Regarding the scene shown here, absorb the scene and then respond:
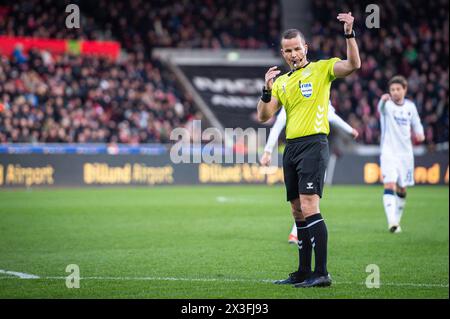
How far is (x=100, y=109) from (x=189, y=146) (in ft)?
11.5

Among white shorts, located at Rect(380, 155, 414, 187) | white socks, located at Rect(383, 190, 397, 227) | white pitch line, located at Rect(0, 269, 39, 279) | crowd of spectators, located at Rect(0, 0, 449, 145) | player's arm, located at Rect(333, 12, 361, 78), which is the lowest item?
white pitch line, located at Rect(0, 269, 39, 279)

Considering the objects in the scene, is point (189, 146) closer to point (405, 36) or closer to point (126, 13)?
point (126, 13)

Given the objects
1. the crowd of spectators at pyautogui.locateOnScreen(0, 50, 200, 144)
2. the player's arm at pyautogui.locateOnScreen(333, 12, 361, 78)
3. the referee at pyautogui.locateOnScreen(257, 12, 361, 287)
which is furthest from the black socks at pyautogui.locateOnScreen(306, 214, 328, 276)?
the crowd of spectators at pyautogui.locateOnScreen(0, 50, 200, 144)

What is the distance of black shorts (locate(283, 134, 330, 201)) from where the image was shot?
24.9 feet

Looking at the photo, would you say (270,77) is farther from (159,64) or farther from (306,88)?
(159,64)

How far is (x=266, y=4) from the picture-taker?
3894 cm

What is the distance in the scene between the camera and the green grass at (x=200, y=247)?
7.78 meters

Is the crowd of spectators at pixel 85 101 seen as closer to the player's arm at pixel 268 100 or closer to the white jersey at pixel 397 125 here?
the white jersey at pixel 397 125

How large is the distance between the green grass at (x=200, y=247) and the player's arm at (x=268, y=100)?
5.46ft

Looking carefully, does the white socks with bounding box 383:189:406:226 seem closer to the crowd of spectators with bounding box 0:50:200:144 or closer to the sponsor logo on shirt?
the sponsor logo on shirt

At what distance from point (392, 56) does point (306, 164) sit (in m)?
28.7

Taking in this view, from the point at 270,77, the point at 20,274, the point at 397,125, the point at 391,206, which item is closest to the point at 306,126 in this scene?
the point at 270,77

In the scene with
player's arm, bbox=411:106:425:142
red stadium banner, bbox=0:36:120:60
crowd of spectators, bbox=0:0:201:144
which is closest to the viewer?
player's arm, bbox=411:106:425:142
